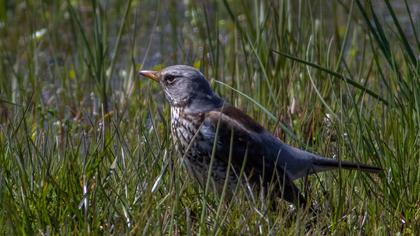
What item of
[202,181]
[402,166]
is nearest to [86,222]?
[202,181]

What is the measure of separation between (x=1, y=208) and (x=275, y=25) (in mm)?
2633

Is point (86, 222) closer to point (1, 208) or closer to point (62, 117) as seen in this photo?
point (1, 208)

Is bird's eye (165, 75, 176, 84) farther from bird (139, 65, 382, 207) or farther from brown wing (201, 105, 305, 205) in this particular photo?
brown wing (201, 105, 305, 205)

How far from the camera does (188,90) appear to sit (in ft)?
17.6

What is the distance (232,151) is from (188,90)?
50cm

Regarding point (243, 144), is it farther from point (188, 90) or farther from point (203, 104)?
point (188, 90)

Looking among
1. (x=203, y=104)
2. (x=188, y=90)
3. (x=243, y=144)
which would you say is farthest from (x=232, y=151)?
(x=188, y=90)

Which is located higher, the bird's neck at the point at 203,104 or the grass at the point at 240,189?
the bird's neck at the point at 203,104

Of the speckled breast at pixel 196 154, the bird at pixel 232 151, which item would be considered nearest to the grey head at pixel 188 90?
the bird at pixel 232 151

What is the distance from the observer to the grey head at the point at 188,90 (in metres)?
5.32

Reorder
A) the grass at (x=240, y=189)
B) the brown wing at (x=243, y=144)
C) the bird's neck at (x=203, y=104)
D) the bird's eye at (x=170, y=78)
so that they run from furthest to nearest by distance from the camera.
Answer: the bird's eye at (x=170, y=78)
the bird's neck at (x=203, y=104)
the brown wing at (x=243, y=144)
the grass at (x=240, y=189)

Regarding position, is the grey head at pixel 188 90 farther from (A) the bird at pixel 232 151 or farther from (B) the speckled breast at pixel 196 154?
(B) the speckled breast at pixel 196 154

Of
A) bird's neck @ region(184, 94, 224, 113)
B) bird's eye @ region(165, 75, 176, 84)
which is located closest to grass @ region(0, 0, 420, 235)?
bird's neck @ region(184, 94, 224, 113)

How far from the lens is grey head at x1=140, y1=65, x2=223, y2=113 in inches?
209
